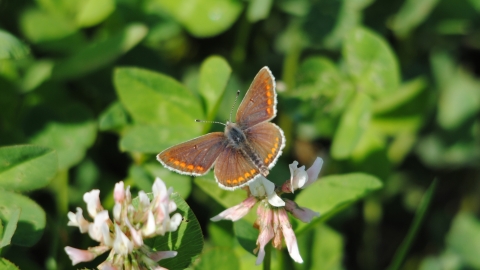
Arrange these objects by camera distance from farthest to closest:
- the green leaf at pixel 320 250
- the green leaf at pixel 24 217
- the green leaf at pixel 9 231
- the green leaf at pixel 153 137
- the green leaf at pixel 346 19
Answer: the green leaf at pixel 346 19, the green leaf at pixel 320 250, the green leaf at pixel 153 137, the green leaf at pixel 24 217, the green leaf at pixel 9 231

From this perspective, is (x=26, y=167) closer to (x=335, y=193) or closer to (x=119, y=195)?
(x=119, y=195)

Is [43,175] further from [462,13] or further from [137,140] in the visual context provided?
[462,13]

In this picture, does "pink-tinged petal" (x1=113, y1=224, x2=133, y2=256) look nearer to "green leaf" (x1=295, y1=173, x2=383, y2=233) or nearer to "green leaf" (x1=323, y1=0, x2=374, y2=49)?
"green leaf" (x1=295, y1=173, x2=383, y2=233)

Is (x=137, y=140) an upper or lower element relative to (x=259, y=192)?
lower

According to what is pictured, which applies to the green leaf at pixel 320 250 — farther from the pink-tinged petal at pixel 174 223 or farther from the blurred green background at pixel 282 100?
the pink-tinged petal at pixel 174 223

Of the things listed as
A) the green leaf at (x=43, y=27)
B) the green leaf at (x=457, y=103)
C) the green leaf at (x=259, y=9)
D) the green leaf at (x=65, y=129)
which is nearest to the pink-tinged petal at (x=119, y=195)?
the green leaf at (x=65, y=129)

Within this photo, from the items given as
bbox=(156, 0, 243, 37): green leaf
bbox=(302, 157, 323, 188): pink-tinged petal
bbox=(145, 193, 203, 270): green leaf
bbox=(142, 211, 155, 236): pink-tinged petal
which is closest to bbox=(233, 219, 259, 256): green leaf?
bbox=(145, 193, 203, 270): green leaf

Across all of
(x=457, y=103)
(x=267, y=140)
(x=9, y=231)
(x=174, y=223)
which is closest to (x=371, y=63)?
(x=457, y=103)

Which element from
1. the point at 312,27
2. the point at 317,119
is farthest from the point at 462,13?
the point at 317,119
